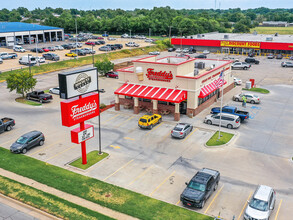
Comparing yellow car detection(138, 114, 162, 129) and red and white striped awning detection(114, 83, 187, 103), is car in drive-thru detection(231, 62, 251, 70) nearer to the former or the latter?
red and white striped awning detection(114, 83, 187, 103)

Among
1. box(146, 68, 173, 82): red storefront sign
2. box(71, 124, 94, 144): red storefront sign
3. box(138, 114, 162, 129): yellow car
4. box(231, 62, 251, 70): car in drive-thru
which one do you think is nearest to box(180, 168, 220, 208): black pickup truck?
box(71, 124, 94, 144): red storefront sign

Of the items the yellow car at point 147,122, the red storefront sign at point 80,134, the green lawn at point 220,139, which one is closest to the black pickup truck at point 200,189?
the green lawn at point 220,139

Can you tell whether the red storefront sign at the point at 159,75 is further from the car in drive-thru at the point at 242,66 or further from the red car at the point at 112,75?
the car in drive-thru at the point at 242,66

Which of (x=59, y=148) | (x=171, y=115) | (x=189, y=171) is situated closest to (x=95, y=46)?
(x=171, y=115)

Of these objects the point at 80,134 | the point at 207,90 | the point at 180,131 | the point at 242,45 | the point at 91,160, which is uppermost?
the point at 242,45

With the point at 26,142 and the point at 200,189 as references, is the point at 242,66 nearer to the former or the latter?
the point at 200,189

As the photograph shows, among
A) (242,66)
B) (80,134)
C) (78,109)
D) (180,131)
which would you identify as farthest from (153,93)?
(242,66)
